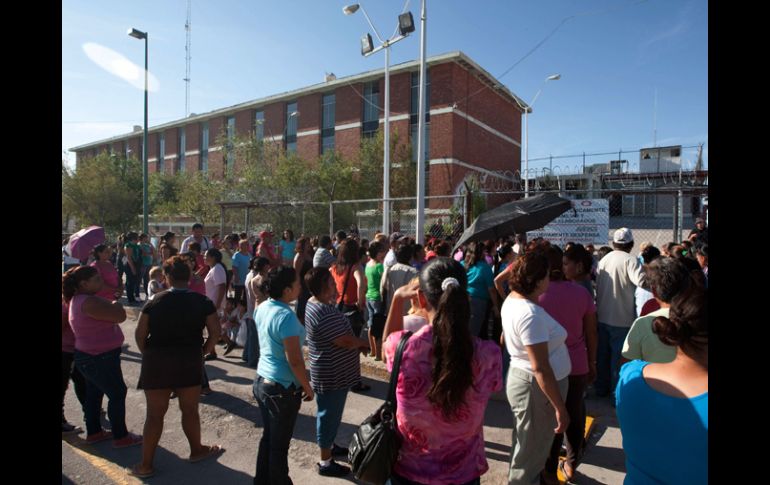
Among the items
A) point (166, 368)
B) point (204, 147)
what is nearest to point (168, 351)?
point (166, 368)

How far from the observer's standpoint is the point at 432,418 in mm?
2035

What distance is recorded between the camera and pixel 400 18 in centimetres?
1165

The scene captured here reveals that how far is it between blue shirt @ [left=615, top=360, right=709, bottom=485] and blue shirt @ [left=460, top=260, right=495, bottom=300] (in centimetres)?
378

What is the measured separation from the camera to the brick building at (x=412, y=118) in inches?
1085

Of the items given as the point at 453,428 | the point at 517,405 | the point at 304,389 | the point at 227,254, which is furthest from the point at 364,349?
the point at 227,254

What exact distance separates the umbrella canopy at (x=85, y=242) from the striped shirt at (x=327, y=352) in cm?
487

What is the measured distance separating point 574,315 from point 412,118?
2642cm

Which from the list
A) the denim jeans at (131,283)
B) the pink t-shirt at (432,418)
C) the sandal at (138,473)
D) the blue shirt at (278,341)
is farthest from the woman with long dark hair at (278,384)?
the denim jeans at (131,283)

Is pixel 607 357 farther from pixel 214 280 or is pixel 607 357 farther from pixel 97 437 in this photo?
pixel 97 437

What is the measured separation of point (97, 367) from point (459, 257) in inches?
188

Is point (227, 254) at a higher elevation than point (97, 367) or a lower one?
higher

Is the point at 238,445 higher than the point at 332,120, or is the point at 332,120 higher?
the point at 332,120

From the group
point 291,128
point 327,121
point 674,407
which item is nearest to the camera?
point 674,407
